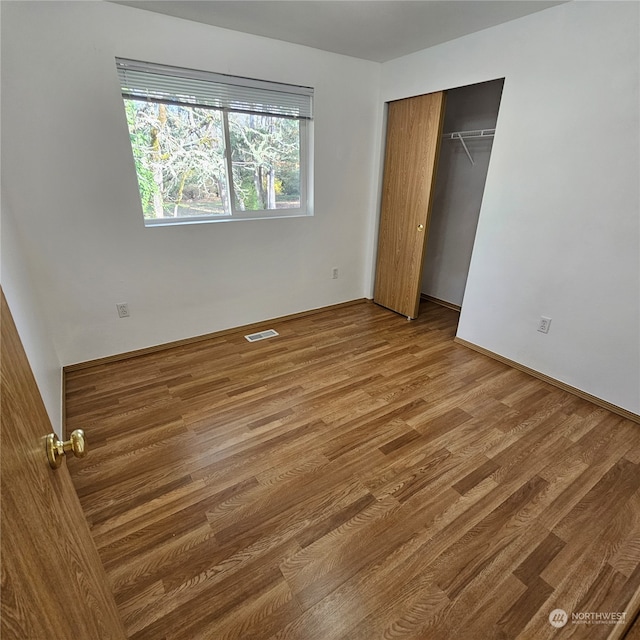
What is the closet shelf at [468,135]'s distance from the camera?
303cm

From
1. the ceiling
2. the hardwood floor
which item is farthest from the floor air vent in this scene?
the ceiling

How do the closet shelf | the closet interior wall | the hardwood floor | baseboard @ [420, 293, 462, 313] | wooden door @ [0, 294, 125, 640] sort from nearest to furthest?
wooden door @ [0, 294, 125, 640] < the hardwood floor < the closet shelf < the closet interior wall < baseboard @ [420, 293, 462, 313]

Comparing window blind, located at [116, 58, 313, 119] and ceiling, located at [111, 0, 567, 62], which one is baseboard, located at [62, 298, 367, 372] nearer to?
window blind, located at [116, 58, 313, 119]

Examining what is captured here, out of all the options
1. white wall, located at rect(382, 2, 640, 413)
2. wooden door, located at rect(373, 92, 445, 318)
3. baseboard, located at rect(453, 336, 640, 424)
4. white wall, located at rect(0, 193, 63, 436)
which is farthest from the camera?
wooden door, located at rect(373, 92, 445, 318)

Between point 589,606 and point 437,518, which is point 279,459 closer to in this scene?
point 437,518

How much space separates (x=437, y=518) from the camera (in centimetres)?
151

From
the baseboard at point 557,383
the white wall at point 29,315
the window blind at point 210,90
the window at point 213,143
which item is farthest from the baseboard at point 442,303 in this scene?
the white wall at point 29,315

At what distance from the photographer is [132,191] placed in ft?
7.86

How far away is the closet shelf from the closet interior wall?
0.03m

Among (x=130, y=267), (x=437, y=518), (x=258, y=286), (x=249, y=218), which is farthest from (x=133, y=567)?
(x=249, y=218)

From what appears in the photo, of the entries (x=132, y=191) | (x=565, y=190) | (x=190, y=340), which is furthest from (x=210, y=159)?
(x=565, y=190)

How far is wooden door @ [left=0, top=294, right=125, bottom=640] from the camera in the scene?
1.52 feet

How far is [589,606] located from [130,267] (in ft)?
10.0

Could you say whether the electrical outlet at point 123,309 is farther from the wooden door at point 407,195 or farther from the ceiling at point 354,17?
the wooden door at point 407,195
